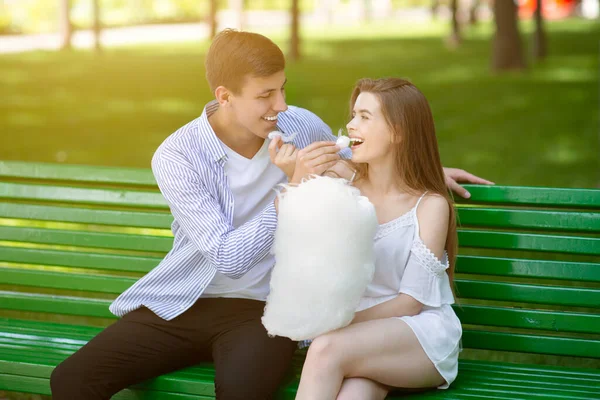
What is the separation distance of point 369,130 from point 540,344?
1.10 meters

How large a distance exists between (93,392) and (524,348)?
1669mm

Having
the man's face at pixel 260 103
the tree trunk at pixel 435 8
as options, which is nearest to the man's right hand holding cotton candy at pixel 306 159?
the man's face at pixel 260 103

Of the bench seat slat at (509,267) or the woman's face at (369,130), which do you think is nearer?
the woman's face at (369,130)

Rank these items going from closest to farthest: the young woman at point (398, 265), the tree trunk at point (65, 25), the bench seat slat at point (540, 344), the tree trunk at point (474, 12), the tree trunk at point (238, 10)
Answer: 1. the young woman at point (398, 265)
2. the bench seat slat at point (540, 344)
3. the tree trunk at point (65, 25)
4. the tree trunk at point (238, 10)
5. the tree trunk at point (474, 12)

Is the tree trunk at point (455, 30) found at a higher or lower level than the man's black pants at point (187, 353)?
higher

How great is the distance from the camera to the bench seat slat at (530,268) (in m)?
3.39

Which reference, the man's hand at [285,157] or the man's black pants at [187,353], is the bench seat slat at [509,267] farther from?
the man's hand at [285,157]

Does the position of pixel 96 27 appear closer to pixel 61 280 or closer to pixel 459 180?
pixel 61 280

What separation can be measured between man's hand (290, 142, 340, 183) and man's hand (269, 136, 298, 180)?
0.05 metres

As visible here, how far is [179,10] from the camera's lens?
12266 mm

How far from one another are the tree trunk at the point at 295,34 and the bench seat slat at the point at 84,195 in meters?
10.2

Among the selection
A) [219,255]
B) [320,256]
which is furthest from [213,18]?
[320,256]

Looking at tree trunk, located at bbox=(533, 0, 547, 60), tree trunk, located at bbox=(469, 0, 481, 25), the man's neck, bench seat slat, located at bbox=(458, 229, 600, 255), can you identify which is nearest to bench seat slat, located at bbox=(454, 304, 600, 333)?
bench seat slat, located at bbox=(458, 229, 600, 255)

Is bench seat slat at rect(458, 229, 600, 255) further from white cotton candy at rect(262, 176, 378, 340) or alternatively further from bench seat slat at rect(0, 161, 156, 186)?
bench seat slat at rect(0, 161, 156, 186)
